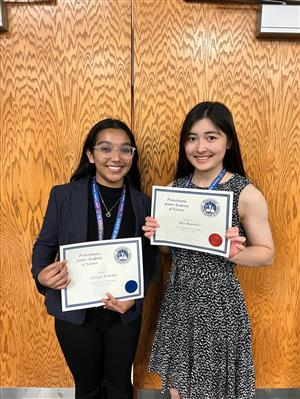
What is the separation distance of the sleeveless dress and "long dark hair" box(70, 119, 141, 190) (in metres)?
0.41

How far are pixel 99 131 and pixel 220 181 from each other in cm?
53

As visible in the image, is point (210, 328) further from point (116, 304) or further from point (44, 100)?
point (44, 100)

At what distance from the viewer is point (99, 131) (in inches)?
53.6

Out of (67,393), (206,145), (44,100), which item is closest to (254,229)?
(206,145)

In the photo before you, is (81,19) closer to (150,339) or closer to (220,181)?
(220,181)

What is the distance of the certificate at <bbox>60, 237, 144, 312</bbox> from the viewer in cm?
125

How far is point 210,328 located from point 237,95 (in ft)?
3.61

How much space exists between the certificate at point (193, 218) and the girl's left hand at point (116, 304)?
27 centimetres

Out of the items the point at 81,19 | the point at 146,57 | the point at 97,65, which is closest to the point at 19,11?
the point at 81,19

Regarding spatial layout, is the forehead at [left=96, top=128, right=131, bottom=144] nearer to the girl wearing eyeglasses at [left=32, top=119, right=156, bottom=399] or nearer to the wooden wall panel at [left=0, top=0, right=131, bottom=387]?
the girl wearing eyeglasses at [left=32, top=119, right=156, bottom=399]

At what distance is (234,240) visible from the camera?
120 cm

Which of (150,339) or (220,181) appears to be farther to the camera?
(150,339)

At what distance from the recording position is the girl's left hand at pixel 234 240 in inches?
46.8

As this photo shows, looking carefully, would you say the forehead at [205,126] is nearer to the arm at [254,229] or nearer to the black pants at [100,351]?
the arm at [254,229]
